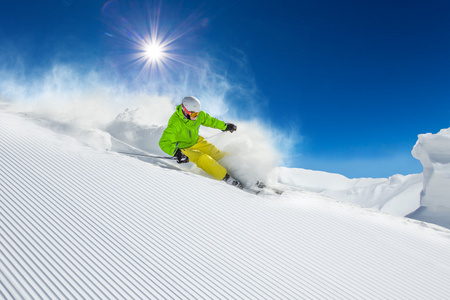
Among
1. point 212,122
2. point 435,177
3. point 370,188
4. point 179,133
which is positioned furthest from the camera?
point 370,188

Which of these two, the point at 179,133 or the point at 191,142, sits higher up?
the point at 179,133

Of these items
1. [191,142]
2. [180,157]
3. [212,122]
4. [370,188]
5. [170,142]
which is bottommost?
[180,157]

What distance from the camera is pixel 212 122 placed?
693 cm

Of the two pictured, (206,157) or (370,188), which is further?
(370,188)

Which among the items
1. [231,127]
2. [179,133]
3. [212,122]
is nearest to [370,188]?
[231,127]

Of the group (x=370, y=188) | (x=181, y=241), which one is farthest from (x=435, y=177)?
(x=181, y=241)

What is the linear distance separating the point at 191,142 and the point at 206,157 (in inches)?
31.7

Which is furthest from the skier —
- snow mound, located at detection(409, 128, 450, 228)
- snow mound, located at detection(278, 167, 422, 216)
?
snow mound, located at detection(409, 128, 450, 228)

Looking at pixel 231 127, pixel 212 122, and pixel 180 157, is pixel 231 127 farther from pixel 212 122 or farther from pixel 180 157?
pixel 180 157

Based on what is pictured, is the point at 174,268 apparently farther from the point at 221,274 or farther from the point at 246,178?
the point at 246,178

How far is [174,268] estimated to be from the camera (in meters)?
2.68

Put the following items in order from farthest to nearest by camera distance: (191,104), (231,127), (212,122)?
(231,127) → (212,122) → (191,104)

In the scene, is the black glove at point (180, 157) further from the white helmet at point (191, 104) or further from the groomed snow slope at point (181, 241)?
the white helmet at point (191, 104)

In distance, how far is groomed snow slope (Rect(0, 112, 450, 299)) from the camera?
7.99 ft
